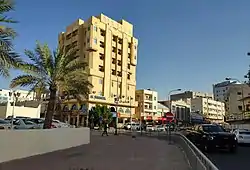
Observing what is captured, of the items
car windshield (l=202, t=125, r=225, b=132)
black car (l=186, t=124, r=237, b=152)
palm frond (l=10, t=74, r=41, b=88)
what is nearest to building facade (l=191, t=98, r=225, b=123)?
palm frond (l=10, t=74, r=41, b=88)

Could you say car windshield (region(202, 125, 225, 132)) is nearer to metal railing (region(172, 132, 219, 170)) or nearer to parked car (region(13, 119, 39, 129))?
metal railing (region(172, 132, 219, 170))

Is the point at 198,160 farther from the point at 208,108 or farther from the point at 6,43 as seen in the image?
the point at 208,108

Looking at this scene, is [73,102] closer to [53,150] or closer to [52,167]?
[53,150]

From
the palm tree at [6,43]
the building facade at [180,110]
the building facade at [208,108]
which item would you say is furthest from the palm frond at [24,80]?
the building facade at [208,108]

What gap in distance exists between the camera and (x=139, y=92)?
98.3m

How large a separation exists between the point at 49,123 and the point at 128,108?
60235mm

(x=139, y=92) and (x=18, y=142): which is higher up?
(x=139, y=92)

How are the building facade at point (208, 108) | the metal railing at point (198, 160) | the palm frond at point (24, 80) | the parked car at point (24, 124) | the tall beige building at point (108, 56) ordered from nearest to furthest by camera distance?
the metal railing at point (198, 160) → the palm frond at point (24, 80) → the parked car at point (24, 124) → the tall beige building at point (108, 56) → the building facade at point (208, 108)

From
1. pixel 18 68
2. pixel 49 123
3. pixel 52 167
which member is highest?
pixel 18 68

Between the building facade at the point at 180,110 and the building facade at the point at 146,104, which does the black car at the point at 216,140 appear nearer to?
the building facade at the point at 146,104

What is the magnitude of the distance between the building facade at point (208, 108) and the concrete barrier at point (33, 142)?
12434cm

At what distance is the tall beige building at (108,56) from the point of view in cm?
7456

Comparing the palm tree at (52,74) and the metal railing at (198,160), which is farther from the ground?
the palm tree at (52,74)

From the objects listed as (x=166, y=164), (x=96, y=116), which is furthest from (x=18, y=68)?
(x=96, y=116)
